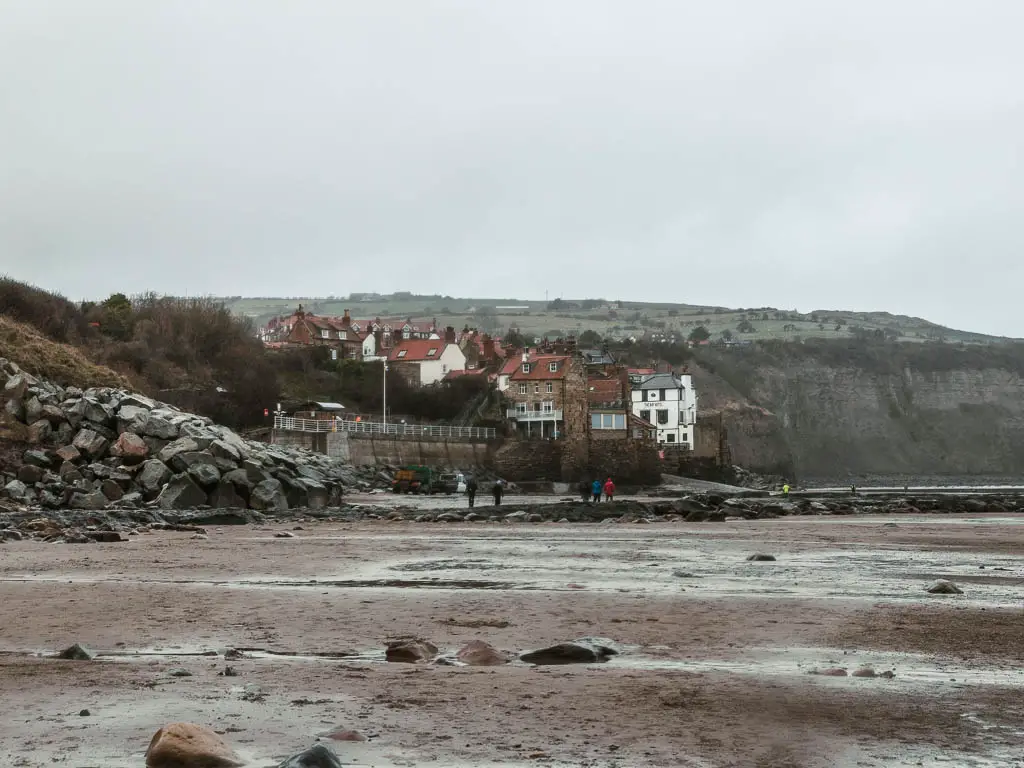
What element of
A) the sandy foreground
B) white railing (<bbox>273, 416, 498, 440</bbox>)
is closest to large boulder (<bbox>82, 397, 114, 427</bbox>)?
the sandy foreground

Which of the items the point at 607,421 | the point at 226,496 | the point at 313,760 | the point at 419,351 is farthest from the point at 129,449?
the point at 419,351

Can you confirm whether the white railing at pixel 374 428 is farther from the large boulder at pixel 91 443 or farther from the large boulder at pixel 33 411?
the large boulder at pixel 91 443

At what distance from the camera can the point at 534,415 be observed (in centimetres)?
8475

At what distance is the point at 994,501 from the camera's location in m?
43.8

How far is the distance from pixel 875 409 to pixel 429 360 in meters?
83.9

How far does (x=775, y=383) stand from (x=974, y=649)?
521 feet

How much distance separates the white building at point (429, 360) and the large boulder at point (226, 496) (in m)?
69.7

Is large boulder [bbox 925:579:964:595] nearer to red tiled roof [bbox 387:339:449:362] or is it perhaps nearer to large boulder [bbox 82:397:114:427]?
large boulder [bbox 82:397:114:427]

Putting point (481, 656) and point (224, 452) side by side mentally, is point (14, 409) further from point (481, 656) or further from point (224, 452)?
point (481, 656)

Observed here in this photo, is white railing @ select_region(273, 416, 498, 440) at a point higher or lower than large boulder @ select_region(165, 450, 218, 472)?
higher

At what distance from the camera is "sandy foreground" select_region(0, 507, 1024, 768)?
5.10 meters

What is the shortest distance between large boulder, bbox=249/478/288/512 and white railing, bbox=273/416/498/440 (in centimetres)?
3097

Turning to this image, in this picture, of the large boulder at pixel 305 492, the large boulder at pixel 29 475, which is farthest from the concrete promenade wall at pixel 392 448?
the large boulder at pixel 29 475

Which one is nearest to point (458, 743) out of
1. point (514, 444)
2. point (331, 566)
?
point (331, 566)
